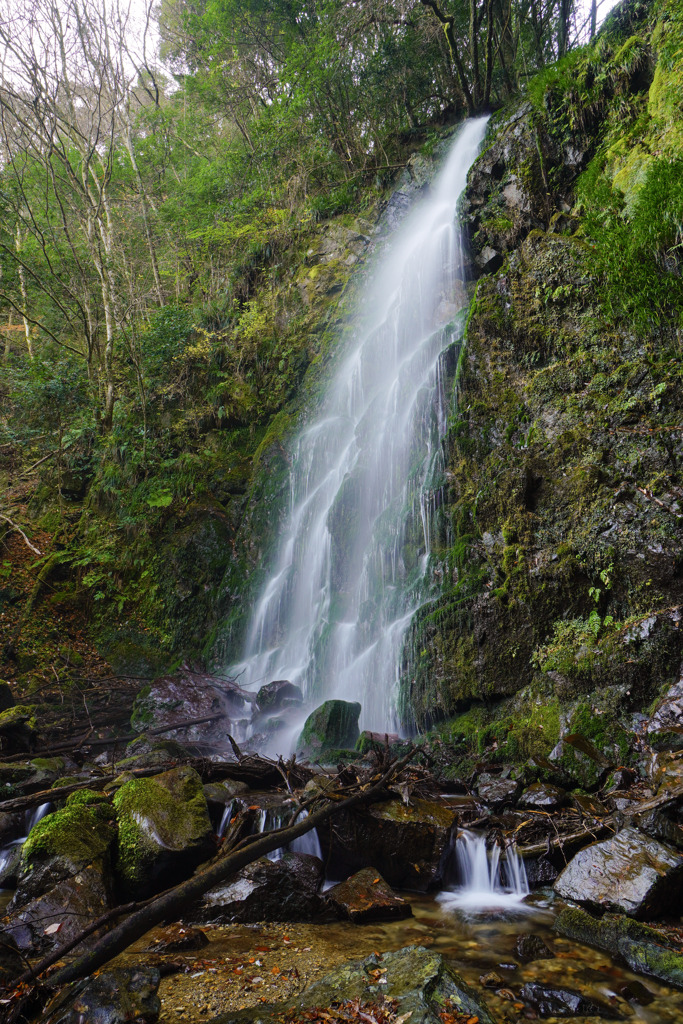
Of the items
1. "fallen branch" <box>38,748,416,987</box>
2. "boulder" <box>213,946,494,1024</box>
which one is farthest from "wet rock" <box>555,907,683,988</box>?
"fallen branch" <box>38,748,416,987</box>

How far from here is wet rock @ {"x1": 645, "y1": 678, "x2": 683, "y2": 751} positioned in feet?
16.3

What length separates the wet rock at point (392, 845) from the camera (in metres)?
4.33

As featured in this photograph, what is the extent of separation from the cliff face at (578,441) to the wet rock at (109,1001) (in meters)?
4.42

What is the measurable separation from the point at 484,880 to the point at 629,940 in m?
1.32

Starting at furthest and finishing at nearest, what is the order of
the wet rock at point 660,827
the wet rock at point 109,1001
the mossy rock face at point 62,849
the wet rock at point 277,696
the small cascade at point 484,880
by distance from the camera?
1. the wet rock at point 277,696
2. the small cascade at point 484,880
3. the wet rock at point 660,827
4. the mossy rock face at point 62,849
5. the wet rock at point 109,1001

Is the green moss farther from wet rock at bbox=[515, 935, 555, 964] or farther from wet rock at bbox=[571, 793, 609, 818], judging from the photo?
wet rock at bbox=[571, 793, 609, 818]

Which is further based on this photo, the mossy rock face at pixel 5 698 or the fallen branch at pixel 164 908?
the mossy rock face at pixel 5 698

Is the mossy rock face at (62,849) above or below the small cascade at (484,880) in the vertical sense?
above

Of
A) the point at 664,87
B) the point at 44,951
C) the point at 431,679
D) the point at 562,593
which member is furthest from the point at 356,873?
the point at 664,87

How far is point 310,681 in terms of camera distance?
920 cm

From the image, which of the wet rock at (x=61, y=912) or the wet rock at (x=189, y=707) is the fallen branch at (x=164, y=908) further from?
the wet rock at (x=189, y=707)

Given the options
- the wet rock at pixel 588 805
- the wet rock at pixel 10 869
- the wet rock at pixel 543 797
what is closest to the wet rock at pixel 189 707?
the wet rock at pixel 10 869

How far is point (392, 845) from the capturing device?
4.31 meters

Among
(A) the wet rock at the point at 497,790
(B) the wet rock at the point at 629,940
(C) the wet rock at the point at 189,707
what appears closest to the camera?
(B) the wet rock at the point at 629,940
